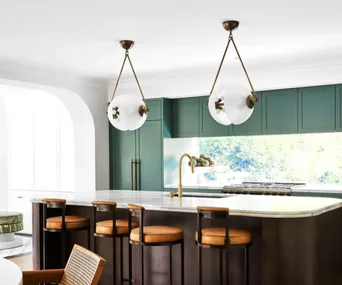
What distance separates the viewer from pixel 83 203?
15.6ft

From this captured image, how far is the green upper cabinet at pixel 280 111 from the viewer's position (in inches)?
260

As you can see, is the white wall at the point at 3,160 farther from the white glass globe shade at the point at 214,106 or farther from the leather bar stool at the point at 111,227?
the white glass globe shade at the point at 214,106

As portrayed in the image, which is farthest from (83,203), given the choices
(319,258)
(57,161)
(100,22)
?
(57,161)

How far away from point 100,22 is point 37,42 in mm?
1034

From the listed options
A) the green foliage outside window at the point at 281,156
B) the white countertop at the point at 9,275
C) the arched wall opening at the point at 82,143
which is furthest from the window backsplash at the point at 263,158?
the white countertop at the point at 9,275

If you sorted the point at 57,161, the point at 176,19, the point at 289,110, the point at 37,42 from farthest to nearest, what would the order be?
the point at 57,161, the point at 289,110, the point at 37,42, the point at 176,19

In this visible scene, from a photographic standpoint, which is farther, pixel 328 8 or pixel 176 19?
pixel 176 19

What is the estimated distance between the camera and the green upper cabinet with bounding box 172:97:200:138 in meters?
7.46

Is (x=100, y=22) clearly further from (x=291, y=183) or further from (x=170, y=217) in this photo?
(x=291, y=183)

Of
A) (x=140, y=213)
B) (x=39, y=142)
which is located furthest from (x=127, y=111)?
(x=39, y=142)

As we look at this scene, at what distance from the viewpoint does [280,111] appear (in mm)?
6711

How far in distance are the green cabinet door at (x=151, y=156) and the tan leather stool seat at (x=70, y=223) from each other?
269cm

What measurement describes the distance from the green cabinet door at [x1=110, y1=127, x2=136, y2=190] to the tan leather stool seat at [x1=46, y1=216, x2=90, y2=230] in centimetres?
288

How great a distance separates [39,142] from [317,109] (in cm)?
468
